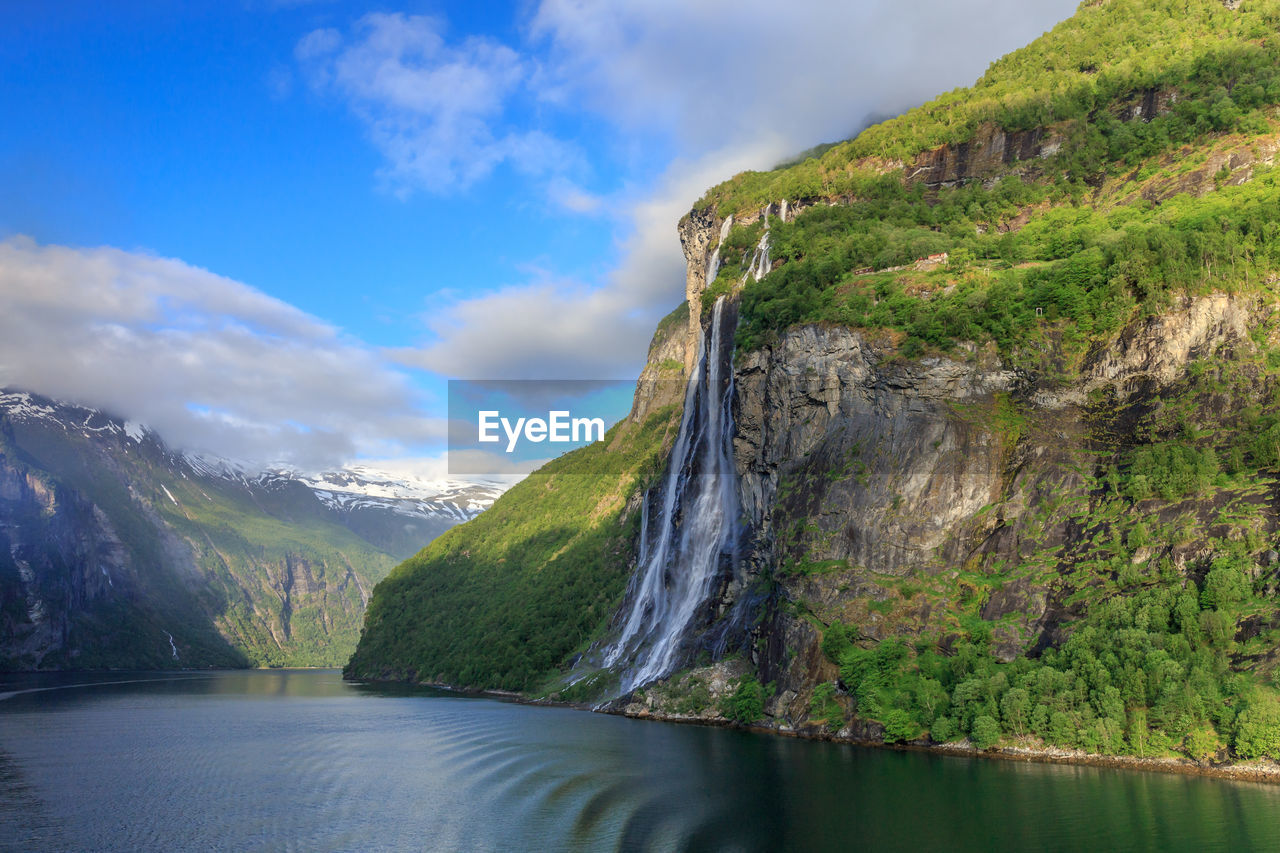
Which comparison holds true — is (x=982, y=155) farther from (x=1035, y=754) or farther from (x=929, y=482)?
(x=1035, y=754)

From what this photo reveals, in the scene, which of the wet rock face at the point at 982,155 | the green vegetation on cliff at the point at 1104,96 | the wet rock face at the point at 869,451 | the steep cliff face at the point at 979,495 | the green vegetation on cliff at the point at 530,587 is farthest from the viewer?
the green vegetation on cliff at the point at 530,587

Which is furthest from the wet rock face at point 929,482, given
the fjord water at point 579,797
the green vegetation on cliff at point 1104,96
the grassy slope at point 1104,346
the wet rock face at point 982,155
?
the wet rock face at point 982,155

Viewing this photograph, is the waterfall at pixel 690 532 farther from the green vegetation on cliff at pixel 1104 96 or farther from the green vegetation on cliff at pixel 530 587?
the green vegetation on cliff at pixel 1104 96

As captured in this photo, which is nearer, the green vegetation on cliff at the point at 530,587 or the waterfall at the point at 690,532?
the waterfall at the point at 690,532

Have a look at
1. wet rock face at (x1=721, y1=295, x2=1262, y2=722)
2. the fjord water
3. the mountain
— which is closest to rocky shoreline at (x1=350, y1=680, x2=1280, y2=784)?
the mountain

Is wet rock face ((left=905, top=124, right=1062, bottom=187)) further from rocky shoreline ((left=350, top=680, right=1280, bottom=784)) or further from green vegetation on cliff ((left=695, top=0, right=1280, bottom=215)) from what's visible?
rocky shoreline ((left=350, top=680, right=1280, bottom=784))

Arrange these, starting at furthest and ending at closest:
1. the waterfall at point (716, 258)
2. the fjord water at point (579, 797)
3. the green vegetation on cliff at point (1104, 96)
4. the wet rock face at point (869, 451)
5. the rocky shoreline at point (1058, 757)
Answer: the waterfall at point (716, 258) < the green vegetation on cliff at point (1104, 96) < the wet rock face at point (869, 451) < the rocky shoreline at point (1058, 757) < the fjord water at point (579, 797)
